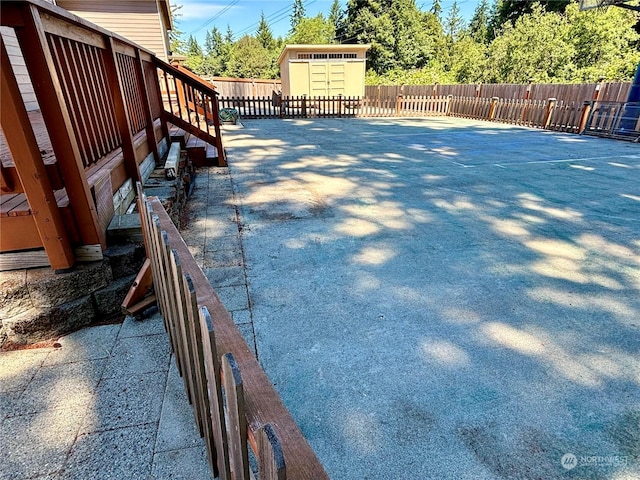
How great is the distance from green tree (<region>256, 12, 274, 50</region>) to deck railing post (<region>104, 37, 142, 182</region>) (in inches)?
2195

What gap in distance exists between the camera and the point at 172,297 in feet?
4.81

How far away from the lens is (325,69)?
20641mm

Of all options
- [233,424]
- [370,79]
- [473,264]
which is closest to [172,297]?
[233,424]

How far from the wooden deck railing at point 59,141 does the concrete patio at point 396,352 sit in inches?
26.4

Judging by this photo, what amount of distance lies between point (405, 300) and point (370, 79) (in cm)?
3022

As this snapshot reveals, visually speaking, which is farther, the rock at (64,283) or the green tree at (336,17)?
the green tree at (336,17)

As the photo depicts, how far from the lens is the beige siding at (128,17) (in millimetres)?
11117

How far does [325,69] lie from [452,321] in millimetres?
20953

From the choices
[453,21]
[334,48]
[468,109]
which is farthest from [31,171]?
[453,21]

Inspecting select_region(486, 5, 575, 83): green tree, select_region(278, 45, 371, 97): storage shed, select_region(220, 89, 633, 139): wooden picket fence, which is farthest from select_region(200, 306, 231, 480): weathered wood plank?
select_region(486, 5, 575, 83): green tree

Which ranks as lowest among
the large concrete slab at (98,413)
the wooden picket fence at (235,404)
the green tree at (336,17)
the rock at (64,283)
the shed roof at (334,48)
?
the large concrete slab at (98,413)

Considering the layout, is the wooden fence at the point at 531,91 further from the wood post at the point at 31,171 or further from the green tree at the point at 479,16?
the green tree at the point at 479,16

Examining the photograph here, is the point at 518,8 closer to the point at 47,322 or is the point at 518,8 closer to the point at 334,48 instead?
the point at 334,48

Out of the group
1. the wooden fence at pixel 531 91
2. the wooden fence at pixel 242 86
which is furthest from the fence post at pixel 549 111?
the wooden fence at pixel 242 86
